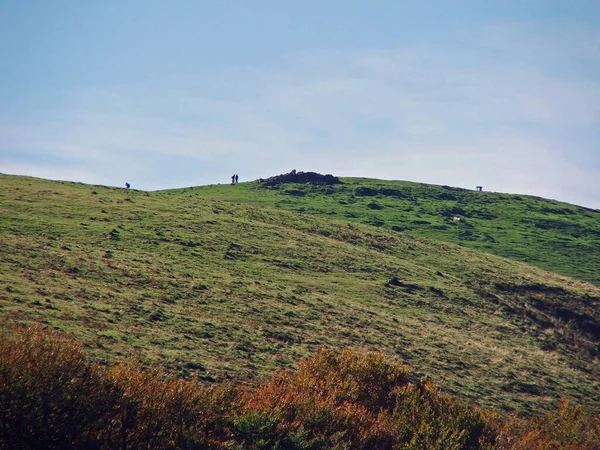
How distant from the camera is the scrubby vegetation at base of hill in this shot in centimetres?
1634

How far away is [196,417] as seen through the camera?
62.3 feet

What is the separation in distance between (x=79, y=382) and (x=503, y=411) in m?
20.6


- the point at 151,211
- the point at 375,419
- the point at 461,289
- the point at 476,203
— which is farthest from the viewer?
the point at 476,203

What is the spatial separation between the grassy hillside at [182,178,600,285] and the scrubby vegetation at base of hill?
53.0 meters

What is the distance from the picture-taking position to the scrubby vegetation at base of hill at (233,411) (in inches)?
643

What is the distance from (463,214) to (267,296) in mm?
66838

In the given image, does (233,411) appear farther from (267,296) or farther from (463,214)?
(463,214)

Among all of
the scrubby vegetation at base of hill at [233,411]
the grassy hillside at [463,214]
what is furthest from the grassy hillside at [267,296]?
the grassy hillside at [463,214]

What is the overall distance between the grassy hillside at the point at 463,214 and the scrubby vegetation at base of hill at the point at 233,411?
53.0 metres

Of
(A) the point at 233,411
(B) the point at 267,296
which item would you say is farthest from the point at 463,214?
(A) the point at 233,411

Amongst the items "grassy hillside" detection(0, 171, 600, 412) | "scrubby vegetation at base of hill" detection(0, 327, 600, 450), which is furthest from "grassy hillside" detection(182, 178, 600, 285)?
"scrubby vegetation at base of hill" detection(0, 327, 600, 450)

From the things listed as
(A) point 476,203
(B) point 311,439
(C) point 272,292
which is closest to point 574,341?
(C) point 272,292

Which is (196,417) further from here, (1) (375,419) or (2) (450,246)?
(2) (450,246)

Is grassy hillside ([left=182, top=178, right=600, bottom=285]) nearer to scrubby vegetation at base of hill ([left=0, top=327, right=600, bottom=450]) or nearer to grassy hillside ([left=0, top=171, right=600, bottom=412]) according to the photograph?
grassy hillside ([left=0, top=171, right=600, bottom=412])
